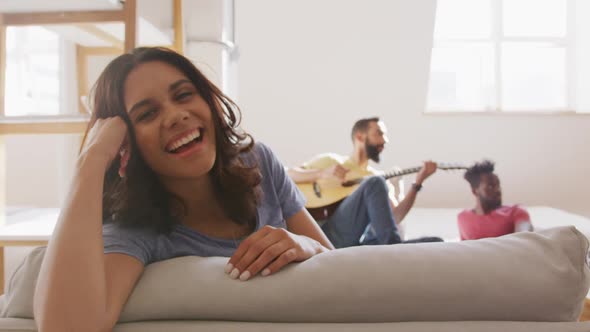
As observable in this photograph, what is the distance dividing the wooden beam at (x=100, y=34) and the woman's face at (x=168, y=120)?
2.85 ft

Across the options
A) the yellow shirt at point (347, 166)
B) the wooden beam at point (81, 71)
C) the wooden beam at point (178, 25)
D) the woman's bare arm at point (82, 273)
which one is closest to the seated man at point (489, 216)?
the yellow shirt at point (347, 166)

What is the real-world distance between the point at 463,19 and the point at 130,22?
152 inches

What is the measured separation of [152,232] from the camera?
2.86 feet

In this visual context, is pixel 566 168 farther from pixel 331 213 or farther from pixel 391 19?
pixel 331 213

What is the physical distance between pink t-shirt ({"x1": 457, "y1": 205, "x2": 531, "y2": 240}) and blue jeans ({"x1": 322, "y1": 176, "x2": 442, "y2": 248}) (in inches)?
21.4

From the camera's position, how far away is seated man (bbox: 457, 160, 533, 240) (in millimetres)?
2736

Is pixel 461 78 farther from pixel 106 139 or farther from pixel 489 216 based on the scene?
pixel 106 139

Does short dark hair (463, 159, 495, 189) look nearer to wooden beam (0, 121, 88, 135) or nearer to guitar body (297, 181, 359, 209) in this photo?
guitar body (297, 181, 359, 209)

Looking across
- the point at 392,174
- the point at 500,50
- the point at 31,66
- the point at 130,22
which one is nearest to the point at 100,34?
the point at 130,22

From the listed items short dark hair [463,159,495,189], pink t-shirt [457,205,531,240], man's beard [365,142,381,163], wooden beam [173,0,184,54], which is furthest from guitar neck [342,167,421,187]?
wooden beam [173,0,184,54]

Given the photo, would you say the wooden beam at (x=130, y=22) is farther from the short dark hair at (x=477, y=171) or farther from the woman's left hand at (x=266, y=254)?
the short dark hair at (x=477, y=171)

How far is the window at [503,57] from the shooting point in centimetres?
472

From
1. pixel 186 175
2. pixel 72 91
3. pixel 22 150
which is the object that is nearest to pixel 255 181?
pixel 186 175

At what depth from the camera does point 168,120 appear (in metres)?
0.93
